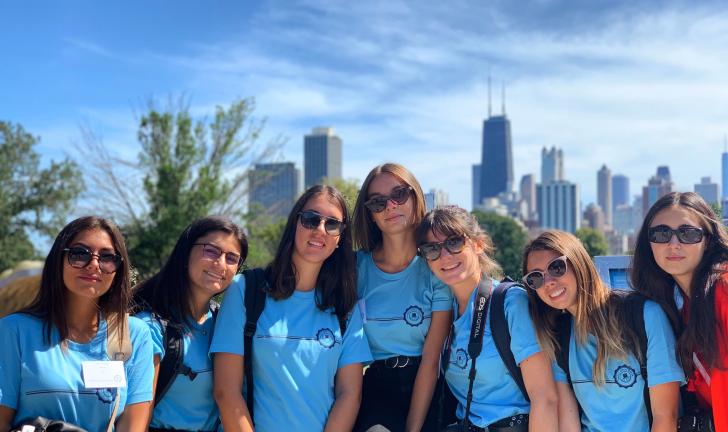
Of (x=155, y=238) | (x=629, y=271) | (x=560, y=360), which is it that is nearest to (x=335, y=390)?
(x=560, y=360)

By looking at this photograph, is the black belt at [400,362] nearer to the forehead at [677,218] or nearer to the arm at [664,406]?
the arm at [664,406]

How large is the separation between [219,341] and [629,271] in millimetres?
2585

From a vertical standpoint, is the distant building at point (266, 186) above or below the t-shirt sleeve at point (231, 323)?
above

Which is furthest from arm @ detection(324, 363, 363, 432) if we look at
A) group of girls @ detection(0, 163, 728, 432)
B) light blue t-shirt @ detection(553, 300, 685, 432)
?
light blue t-shirt @ detection(553, 300, 685, 432)

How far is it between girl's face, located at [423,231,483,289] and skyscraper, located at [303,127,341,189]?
468 ft

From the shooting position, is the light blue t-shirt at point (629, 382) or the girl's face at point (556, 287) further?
the girl's face at point (556, 287)

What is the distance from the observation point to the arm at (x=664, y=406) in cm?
349

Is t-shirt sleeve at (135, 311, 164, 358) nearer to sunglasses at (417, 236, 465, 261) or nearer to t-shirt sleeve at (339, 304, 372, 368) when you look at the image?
t-shirt sleeve at (339, 304, 372, 368)

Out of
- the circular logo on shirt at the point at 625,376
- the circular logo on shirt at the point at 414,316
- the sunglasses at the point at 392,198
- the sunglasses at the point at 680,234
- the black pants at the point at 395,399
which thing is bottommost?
the black pants at the point at 395,399

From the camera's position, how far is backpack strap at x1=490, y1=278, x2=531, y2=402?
371 centimetres

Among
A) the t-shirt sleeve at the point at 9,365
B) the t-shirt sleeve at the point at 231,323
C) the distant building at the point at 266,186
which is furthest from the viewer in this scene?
the distant building at the point at 266,186

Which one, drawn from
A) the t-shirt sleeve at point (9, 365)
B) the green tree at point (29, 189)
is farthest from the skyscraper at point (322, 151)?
the t-shirt sleeve at point (9, 365)

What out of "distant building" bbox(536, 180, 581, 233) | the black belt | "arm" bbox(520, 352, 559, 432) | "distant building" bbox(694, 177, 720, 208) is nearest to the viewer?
"arm" bbox(520, 352, 559, 432)

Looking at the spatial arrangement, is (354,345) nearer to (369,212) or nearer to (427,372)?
(427,372)
